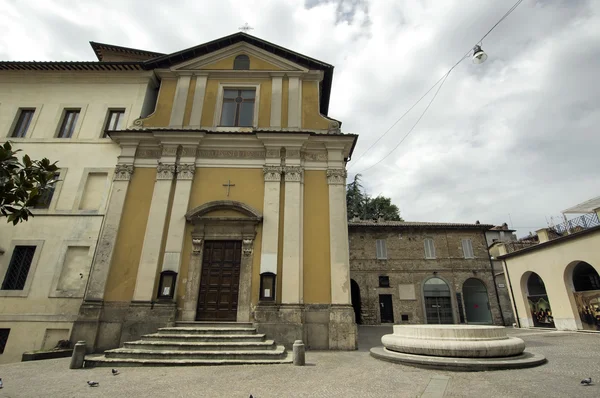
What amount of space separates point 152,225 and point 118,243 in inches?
55.0

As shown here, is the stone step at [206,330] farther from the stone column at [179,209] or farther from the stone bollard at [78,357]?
the stone bollard at [78,357]

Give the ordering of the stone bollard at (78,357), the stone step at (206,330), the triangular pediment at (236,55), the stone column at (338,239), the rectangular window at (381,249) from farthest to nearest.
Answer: the rectangular window at (381,249) < the triangular pediment at (236,55) < the stone column at (338,239) < the stone step at (206,330) < the stone bollard at (78,357)

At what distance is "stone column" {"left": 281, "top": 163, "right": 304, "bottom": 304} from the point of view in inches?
421

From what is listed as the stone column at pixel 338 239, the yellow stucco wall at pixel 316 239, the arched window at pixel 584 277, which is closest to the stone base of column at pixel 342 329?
the stone column at pixel 338 239

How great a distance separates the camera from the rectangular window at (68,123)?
13.9m

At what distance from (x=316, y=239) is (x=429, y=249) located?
55.2 ft

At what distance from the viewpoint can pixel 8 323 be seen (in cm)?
1062

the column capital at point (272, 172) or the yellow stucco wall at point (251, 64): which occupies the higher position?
the yellow stucco wall at point (251, 64)

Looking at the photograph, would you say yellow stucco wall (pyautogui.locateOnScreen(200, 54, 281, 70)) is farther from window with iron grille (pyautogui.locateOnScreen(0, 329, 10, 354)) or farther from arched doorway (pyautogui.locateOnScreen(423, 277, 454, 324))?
arched doorway (pyautogui.locateOnScreen(423, 277, 454, 324))

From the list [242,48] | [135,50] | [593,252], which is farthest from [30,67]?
[593,252]

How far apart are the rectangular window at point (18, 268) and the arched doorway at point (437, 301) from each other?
79.1 feet

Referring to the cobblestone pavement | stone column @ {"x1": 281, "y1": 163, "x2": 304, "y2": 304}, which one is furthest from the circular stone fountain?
stone column @ {"x1": 281, "y1": 163, "x2": 304, "y2": 304}

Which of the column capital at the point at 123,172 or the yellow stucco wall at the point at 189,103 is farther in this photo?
the yellow stucco wall at the point at 189,103

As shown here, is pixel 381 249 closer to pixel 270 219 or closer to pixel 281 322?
pixel 270 219
